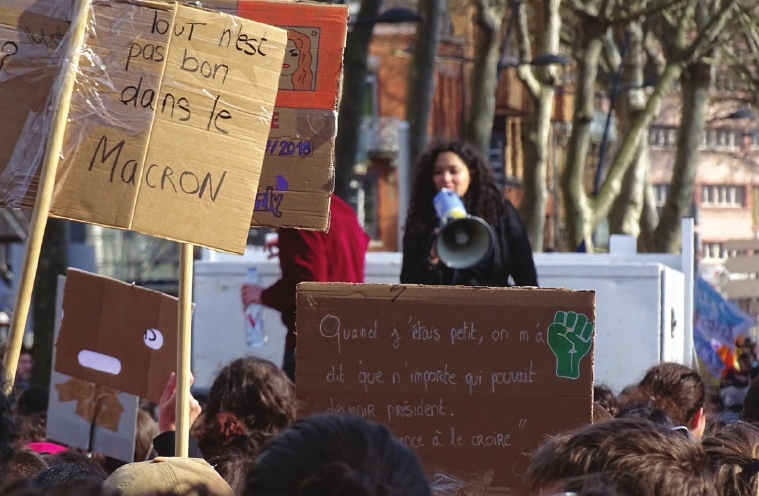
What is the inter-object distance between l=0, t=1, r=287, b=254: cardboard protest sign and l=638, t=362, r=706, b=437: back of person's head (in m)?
1.87

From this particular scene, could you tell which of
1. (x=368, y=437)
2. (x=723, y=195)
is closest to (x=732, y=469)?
(x=368, y=437)

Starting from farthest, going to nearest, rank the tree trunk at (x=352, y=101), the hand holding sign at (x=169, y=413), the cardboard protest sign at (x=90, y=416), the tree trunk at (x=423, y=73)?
the tree trunk at (x=423, y=73) < the tree trunk at (x=352, y=101) < the cardboard protest sign at (x=90, y=416) < the hand holding sign at (x=169, y=413)

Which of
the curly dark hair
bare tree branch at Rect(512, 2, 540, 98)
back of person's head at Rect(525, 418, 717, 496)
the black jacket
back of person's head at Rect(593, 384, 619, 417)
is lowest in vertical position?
back of person's head at Rect(593, 384, 619, 417)

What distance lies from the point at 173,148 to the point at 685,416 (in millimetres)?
2177

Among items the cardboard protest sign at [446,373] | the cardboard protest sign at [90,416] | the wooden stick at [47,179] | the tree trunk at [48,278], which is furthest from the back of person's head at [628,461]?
the tree trunk at [48,278]

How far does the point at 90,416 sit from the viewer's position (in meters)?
5.79

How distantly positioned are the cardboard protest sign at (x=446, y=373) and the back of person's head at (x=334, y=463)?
171cm

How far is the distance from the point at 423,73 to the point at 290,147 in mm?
9804

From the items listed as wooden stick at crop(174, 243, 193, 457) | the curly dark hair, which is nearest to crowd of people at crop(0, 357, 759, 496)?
wooden stick at crop(174, 243, 193, 457)

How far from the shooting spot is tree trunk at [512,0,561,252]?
19.5 meters

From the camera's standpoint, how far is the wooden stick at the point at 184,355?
166 inches

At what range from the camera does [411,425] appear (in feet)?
13.3

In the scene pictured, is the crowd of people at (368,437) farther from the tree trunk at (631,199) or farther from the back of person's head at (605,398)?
the tree trunk at (631,199)

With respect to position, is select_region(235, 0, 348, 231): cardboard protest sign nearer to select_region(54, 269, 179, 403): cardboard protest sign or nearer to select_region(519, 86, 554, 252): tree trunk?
→ select_region(54, 269, 179, 403): cardboard protest sign
